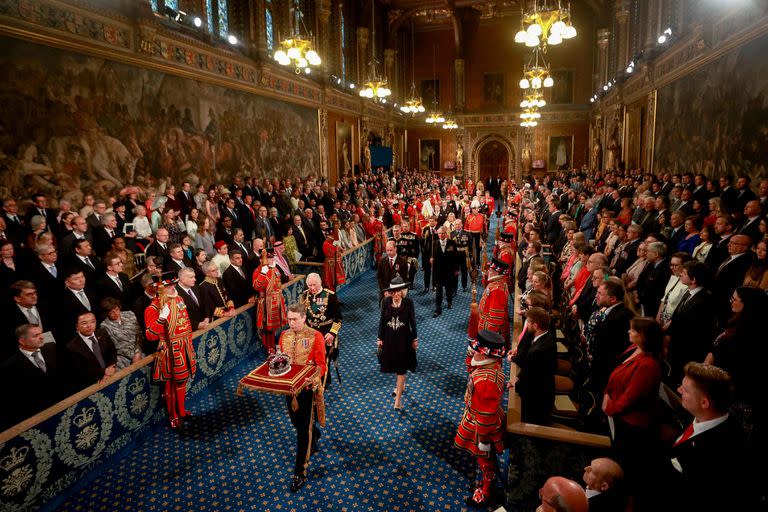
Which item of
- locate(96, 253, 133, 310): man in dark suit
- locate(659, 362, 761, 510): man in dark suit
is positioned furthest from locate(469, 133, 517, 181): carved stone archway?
locate(659, 362, 761, 510): man in dark suit

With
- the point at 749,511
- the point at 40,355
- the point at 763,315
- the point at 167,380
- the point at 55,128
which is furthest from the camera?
the point at 55,128

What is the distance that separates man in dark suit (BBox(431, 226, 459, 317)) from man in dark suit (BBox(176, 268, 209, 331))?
4.60 m

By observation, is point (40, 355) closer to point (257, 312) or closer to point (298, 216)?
point (257, 312)

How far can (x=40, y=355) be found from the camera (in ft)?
14.4

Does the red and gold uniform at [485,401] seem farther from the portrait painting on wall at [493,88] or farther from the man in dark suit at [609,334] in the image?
the portrait painting on wall at [493,88]

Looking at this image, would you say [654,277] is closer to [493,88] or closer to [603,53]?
[603,53]

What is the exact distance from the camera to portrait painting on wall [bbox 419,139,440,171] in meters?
31.8

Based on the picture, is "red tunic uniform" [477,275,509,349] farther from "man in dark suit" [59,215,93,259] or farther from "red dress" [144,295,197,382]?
"man in dark suit" [59,215,93,259]

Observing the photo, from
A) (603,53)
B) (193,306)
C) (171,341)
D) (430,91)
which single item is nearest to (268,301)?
(193,306)

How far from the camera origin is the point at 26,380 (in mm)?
4180

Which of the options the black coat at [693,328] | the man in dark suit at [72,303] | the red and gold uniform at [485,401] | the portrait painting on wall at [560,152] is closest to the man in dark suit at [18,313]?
the man in dark suit at [72,303]

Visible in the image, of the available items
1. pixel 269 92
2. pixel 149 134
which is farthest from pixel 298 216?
pixel 269 92

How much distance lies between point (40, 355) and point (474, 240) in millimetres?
9112

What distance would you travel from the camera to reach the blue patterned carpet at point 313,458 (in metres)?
4.30
